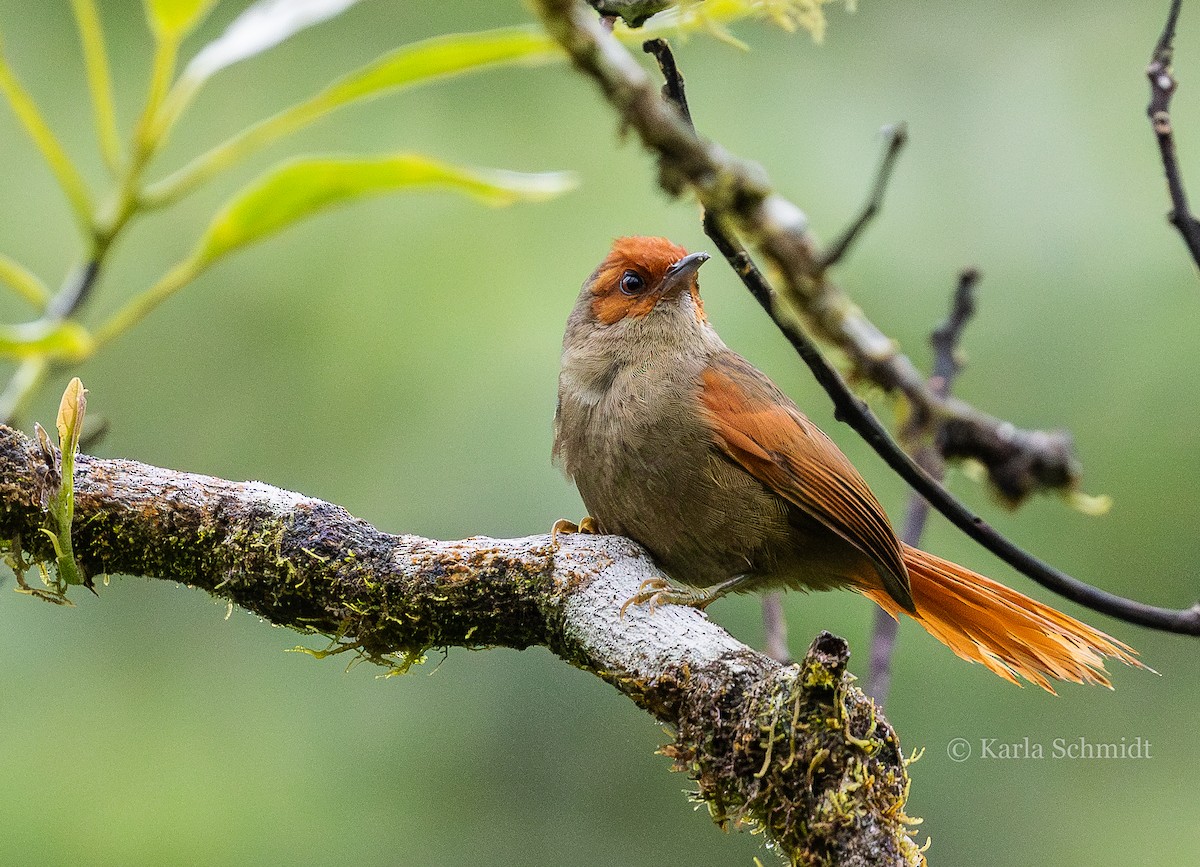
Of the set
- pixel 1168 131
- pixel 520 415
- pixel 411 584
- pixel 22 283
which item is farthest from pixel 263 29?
pixel 520 415

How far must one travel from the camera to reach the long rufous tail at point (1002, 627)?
3.01m

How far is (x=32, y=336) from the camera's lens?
0.88 metres

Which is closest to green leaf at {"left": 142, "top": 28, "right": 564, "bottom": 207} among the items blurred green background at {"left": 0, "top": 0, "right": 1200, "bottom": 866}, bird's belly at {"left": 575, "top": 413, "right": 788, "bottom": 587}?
bird's belly at {"left": 575, "top": 413, "right": 788, "bottom": 587}

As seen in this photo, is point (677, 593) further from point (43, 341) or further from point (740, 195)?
point (43, 341)

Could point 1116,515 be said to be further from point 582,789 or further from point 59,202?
point 59,202

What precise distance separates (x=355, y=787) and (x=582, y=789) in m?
0.90

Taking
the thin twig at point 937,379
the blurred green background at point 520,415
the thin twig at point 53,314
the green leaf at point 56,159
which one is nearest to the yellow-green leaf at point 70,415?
the thin twig at point 53,314

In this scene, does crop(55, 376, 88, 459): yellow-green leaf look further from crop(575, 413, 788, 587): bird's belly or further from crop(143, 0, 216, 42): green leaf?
crop(575, 413, 788, 587): bird's belly

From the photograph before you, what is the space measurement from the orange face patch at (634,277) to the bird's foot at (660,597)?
98 cm

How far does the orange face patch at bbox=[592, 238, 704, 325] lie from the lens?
11.1ft

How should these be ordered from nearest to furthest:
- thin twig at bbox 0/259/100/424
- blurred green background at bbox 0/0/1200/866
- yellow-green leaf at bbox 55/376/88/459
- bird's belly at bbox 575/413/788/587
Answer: thin twig at bbox 0/259/100/424
yellow-green leaf at bbox 55/376/88/459
bird's belly at bbox 575/413/788/587
blurred green background at bbox 0/0/1200/866

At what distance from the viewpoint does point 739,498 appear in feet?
9.95

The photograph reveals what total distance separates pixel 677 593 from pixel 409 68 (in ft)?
5.51

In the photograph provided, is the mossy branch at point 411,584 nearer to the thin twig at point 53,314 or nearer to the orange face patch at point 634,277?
the orange face patch at point 634,277
